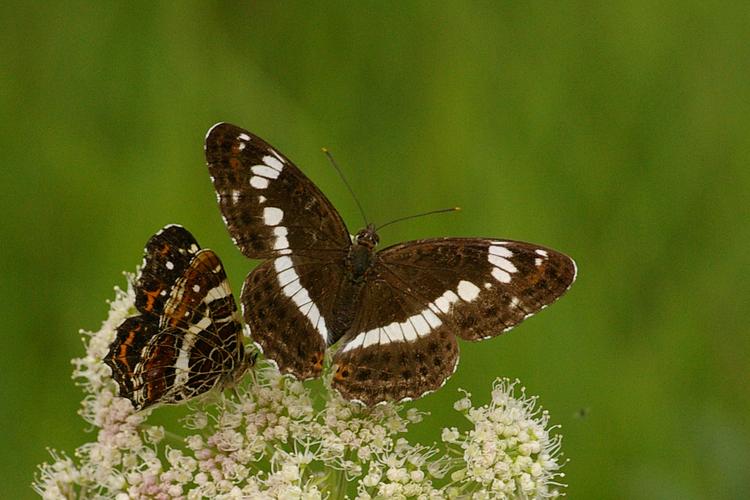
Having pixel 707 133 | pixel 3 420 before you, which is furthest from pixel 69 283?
pixel 707 133

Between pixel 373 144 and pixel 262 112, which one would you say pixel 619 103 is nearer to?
pixel 373 144

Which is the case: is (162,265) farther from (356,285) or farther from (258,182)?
(356,285)

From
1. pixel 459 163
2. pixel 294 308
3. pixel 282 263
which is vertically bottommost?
pixel 294 308

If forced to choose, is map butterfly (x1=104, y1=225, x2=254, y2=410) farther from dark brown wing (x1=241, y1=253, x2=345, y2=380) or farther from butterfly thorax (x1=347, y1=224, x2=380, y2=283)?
butterfly thorax (x1=347, y1=224, x2=380, y2=283)

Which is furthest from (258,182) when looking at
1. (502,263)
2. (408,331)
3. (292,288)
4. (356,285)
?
(502,263)

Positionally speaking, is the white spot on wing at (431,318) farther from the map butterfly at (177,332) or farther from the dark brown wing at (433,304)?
the map butterfly at (177,332)

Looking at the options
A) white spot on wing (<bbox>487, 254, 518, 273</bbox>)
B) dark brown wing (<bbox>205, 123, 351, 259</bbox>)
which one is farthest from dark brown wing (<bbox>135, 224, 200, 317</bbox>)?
white spot on wing (<bbox>487, 254, 518, 273</bbox>)
